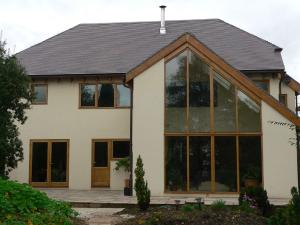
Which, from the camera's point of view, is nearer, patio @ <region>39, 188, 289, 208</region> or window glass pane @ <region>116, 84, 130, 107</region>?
patio @ <region>39, 188, 289, 208</region>

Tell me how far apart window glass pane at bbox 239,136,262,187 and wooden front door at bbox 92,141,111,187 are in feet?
22.1

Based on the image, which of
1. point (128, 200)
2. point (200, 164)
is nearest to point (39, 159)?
point (128, 200)

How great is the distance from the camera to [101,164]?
21891 millimetres

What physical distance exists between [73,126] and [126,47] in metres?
5.25

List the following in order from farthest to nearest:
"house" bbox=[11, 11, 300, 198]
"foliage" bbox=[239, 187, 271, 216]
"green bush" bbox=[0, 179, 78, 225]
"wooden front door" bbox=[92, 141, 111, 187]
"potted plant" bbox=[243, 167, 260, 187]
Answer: "wooden front door" bbox=[92, 141, 111, 187], "house" bbox=[11, 11, 300, 198], "potted plant" bbox=[243, 167, 260, 187], "foliage" bbox=[239, 187, 271, 216], "green bush" bbox=[0, 179, 78, 225]

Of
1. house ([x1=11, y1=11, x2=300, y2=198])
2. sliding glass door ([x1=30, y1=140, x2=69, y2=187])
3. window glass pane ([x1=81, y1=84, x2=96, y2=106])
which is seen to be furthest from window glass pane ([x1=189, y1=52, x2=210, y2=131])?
sliding glass door ([x1=30, y1=140, x2=69, y2=187])

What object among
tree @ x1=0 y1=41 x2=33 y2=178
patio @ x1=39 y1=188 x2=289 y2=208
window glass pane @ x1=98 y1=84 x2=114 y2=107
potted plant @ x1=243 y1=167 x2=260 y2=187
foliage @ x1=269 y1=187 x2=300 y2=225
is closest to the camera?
foliage @ x1=269 y1=187 x2=300 y2=225

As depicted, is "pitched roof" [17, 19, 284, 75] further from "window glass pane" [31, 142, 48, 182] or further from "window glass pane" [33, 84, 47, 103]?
"window glass pane" [31, 142, 48, 182]

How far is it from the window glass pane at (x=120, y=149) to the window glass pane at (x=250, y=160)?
19.9ft

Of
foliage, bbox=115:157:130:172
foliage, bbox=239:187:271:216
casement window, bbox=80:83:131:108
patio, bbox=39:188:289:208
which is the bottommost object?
patio, bbox=39:188:289:208

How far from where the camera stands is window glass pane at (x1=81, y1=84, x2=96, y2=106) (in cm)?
2217

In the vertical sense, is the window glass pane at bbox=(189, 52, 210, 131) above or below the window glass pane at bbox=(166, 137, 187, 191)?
above

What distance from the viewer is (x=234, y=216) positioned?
10.8 meters

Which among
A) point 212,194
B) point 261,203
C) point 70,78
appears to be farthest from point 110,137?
point 261,203
